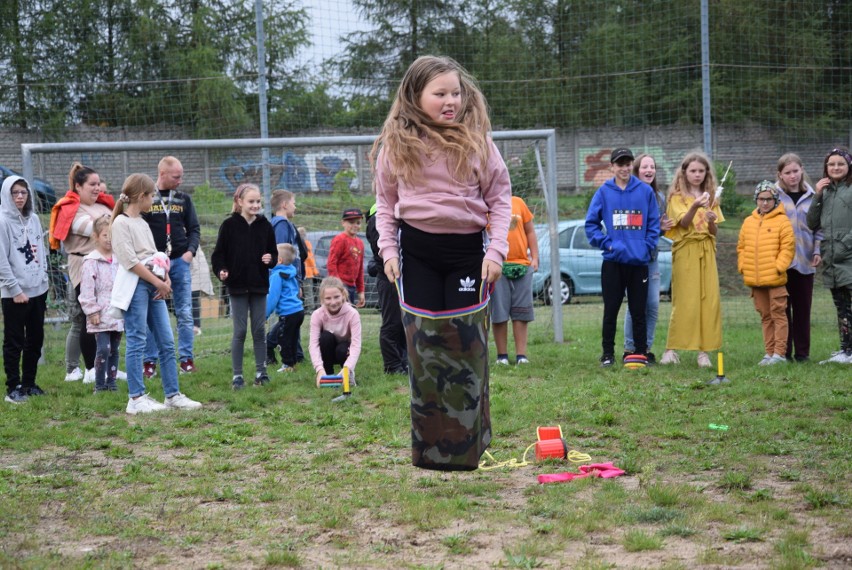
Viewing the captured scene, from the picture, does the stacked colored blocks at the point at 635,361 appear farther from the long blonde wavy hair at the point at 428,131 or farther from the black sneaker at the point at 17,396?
the black sneaker at the point at 17,396

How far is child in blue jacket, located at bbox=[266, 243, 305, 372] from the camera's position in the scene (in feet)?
30.3

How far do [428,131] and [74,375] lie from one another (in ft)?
19.5

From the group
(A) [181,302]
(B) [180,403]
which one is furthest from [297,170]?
(B) [180,403]

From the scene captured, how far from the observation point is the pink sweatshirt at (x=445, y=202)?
4270 millimetres

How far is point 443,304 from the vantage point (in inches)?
171

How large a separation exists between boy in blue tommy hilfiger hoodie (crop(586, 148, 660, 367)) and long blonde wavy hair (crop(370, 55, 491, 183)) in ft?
14.9

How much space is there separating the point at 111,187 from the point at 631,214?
6.69m

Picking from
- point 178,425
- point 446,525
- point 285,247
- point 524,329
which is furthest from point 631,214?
point 446,525

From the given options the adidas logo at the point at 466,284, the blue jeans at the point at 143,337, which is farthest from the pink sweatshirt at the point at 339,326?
the adidas logo at the point at 466,284

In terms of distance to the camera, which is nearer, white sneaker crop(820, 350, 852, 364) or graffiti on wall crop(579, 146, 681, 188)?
white sneaker crop(820, 350, 852, 364)

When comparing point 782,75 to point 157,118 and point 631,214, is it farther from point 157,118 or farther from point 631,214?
point 157,118

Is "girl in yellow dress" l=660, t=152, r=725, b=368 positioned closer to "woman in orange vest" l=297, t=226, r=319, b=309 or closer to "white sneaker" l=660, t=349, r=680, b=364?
"white sneaker" l=660, t=349, r=680, b=364

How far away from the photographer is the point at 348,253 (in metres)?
10.0

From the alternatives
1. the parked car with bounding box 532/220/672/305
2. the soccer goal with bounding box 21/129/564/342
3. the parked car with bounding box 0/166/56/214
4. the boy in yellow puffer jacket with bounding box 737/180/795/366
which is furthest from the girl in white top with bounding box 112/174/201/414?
the parked car with bounding box 532/220/672/305
